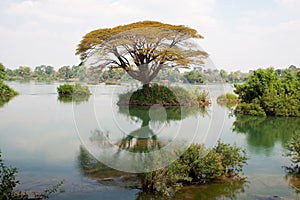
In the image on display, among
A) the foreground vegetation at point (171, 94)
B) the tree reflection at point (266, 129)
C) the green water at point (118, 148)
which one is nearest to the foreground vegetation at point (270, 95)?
the tree reflection at point (266, 129)

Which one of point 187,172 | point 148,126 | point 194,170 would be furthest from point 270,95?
point 187,172

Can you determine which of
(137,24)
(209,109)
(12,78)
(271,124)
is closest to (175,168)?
(209,109)

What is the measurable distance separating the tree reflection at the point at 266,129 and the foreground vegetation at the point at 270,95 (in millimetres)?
601

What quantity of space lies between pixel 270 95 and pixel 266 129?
315 centimetres

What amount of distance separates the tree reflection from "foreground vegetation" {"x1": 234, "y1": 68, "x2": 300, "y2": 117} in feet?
1.97

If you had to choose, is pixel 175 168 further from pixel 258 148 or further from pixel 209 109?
pixel 258 148

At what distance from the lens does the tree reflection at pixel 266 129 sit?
24.8 feet

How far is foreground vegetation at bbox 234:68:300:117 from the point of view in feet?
39.4

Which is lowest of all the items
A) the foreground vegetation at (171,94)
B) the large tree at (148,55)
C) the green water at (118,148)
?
the green water at (118,148)

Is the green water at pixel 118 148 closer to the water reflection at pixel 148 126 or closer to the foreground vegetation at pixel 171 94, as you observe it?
the water reflection at pixel 148 126

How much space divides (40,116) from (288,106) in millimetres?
9284

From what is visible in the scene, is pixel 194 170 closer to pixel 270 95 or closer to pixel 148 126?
pixel 148 126

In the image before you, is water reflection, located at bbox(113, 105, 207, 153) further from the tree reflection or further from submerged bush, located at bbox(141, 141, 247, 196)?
the tree reflection

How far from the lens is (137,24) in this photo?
14.5 meters
